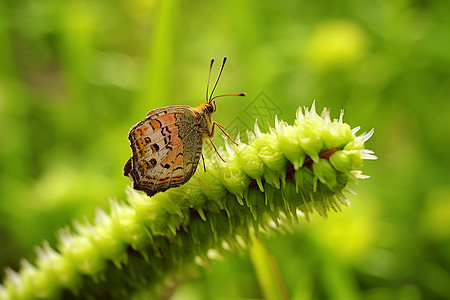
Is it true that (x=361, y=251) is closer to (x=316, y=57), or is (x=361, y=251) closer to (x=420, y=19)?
(x=316, y=57)

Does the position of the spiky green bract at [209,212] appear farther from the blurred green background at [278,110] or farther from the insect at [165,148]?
the blurred green background at [278,110]

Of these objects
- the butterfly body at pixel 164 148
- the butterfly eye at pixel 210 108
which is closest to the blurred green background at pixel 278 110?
the butterfly eye at pixel 210 108

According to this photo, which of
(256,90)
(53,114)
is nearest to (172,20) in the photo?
(256,90)

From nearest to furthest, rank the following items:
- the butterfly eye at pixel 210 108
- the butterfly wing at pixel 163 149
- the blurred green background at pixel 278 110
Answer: the butterfly wing at pixel 163 149
the butterfly eye at pixel 210 108
the blurred green background at pixel 278 110

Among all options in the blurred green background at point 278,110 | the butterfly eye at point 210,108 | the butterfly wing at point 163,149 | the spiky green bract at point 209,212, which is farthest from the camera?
the blurred green background at point 278,110

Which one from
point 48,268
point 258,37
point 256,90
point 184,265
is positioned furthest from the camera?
point 258,37
